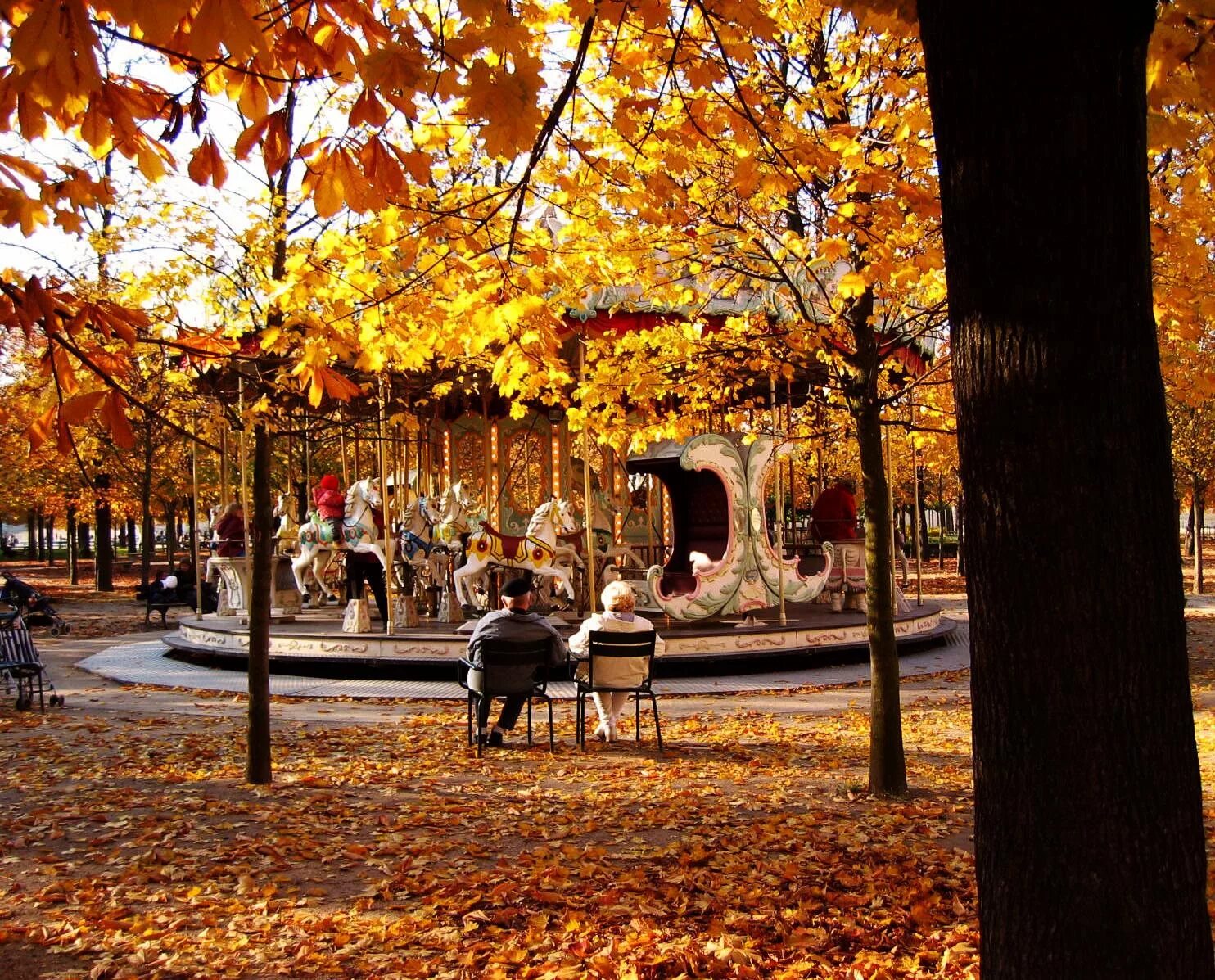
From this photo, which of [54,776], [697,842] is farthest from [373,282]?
[54,776]

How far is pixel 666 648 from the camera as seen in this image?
14273mm

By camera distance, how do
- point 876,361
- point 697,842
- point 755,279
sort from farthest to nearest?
point 755,279
point 876,361
point 697,842

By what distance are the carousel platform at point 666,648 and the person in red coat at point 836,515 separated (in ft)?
7.12

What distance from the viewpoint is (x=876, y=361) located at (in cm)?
746

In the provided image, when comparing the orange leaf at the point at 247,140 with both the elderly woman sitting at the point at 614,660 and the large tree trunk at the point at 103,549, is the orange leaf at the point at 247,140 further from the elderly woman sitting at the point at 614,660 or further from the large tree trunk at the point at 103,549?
the large tree trunk at the point at 103,549

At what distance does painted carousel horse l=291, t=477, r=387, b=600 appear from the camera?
1750 cm

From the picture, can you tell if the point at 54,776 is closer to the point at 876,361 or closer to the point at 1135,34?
the point at 876,361

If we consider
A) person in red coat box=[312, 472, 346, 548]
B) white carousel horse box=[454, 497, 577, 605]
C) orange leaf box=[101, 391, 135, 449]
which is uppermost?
person in red coat box=[312, 472, 346, 548]

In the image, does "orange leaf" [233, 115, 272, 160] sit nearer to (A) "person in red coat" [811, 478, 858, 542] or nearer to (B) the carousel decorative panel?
(A) "person in red coat" [811, 478, 858, 542]

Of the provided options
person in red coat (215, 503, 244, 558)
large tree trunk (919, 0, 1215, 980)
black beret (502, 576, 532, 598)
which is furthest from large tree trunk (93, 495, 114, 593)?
large tree trunk (919, 0, 1215, 980)

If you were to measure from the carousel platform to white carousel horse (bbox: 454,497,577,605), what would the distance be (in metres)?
0.88

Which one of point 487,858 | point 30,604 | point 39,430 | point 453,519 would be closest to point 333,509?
point 453,519

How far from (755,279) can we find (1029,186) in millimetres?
5618

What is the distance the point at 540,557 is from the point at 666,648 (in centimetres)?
258
